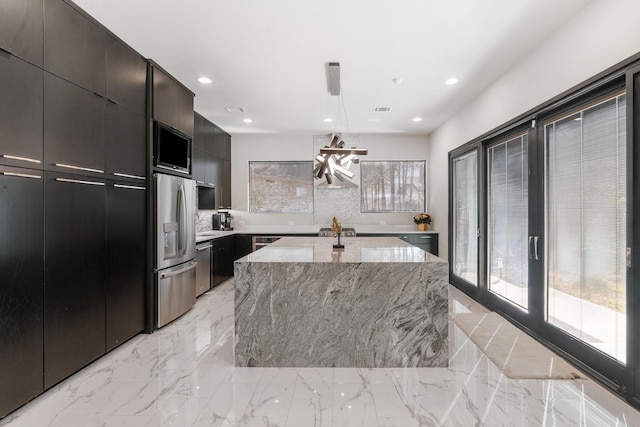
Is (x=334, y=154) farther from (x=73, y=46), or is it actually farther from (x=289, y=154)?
(x=289, y=154)

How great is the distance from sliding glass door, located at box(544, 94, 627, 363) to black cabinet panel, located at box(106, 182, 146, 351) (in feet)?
13.1

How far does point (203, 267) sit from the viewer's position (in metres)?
4.63

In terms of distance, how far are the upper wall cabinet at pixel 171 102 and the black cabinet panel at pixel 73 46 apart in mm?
672

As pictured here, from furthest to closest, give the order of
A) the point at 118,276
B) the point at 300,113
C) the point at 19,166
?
the point at 300,113 → the point at 118,276 → the point at 19,166

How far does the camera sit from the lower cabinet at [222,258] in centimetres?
508

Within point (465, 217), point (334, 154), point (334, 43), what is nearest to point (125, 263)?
point (334, 154)

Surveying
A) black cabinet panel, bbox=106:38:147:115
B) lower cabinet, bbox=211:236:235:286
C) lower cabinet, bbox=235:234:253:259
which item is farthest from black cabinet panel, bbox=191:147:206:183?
black cabinet panel, bbox=106:38:147:115

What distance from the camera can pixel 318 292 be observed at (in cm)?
255

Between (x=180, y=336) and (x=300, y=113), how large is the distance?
355 centimetres

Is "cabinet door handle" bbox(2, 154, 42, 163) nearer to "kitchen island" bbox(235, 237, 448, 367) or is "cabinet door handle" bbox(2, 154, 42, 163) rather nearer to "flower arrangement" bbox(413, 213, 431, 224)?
"kitchen island" bbox(235, 237, 448, 367)

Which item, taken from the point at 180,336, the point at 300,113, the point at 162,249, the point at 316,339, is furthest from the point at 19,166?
the point at 300,113

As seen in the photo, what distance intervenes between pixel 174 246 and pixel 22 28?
2.19 meters

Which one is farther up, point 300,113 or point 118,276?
point 300,113

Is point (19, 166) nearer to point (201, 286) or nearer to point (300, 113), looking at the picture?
point (201, 286)
